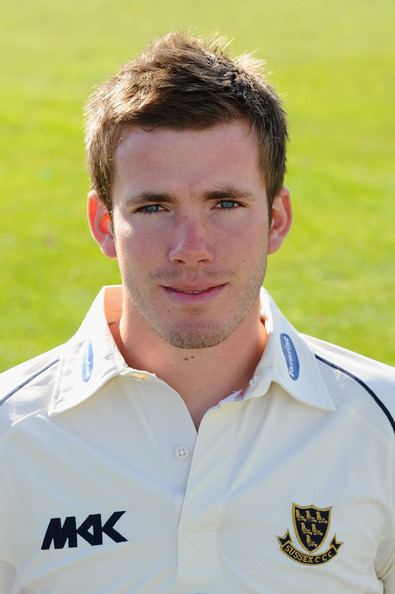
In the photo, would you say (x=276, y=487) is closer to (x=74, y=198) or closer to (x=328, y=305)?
(x=328, y=305)

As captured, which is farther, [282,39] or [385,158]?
[282,39]

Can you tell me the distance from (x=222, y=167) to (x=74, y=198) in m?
7.65

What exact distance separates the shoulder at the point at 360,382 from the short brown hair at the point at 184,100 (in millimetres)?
452

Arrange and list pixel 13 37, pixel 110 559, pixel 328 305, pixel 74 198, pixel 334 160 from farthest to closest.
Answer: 1. pixel 13 37
2. pixel 334 160
3. pixel 74 198
4. pixel 328 305
5. pixel 110 559

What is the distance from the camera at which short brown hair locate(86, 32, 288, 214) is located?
2.73 metres

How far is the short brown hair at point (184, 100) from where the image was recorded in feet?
8.96

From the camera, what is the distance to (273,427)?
276 cm

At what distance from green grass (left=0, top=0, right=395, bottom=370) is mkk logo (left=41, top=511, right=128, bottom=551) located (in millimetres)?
4257

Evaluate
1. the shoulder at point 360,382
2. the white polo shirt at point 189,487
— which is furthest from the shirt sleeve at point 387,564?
the shoulder at point 360,382

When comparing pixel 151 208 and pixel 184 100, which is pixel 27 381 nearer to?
pixel 151 208

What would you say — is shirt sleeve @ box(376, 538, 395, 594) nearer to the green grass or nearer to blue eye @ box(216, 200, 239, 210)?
blue eye @ box(216, 200, 239, 210)

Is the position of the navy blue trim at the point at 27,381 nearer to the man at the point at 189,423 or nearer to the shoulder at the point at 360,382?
the man at the point at 189,423

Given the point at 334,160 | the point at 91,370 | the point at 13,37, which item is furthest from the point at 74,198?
the point at 91,370

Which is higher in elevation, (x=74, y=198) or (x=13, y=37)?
(x=13, y=37)
